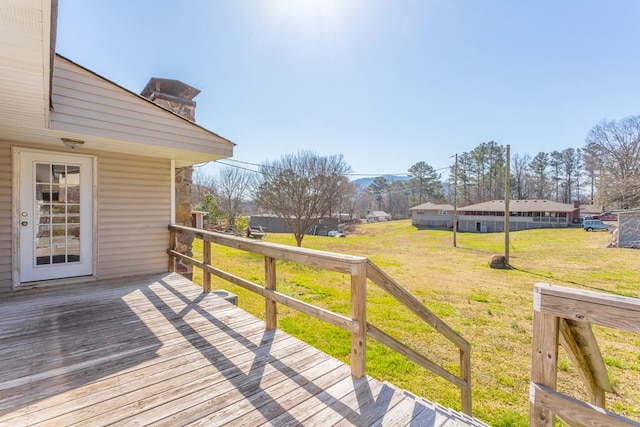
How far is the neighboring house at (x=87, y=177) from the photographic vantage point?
3.47m

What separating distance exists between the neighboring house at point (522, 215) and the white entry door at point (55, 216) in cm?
3597

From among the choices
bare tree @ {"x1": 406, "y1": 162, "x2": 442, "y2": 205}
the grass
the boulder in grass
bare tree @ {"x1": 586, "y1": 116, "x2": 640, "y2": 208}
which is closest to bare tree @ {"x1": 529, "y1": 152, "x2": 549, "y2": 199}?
bare tree @ {"x1": 406, "y1": 162, "x2": 442, "y2": 205}

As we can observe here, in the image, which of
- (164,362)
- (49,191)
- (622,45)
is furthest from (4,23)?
(622,45)

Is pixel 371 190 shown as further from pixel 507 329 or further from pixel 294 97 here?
pixel 507 329

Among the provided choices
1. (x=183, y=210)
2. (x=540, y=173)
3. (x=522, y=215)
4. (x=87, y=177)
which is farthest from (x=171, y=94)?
(x=540, y=173)

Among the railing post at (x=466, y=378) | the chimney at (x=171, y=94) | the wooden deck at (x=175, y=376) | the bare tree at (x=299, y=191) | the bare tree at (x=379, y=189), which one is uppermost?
the bare tree at (x=379, y=189)

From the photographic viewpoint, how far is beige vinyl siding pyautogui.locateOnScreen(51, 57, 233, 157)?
3.35 m

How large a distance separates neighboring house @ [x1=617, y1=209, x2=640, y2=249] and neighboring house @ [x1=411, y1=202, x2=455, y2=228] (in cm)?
1852

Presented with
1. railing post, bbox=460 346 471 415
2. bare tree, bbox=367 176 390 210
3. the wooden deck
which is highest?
bare tree, bbox=367 176 390 210

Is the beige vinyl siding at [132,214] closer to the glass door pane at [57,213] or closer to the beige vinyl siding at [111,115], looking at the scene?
the glass door pane at [57,213]

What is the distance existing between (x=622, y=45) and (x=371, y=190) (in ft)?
155

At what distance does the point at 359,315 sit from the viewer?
6.77 feet

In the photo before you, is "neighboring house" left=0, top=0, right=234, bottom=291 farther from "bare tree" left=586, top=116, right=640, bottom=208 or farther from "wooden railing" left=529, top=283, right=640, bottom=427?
"bare tree" left=586, top=116, right=640, bottom=208

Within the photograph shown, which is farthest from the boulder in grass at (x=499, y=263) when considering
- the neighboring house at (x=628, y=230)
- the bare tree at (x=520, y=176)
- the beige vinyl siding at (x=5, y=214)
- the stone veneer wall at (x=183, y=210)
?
the bare tree at (x=520, y=176)
